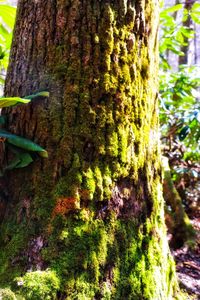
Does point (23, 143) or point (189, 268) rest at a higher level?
point (23, 143)

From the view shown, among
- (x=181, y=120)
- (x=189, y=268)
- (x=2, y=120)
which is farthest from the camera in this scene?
(x=181, y=120)

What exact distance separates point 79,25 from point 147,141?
613 millimetres

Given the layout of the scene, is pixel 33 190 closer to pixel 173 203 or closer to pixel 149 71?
pixel 149 71

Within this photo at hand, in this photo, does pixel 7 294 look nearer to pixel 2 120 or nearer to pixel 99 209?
pixel 99 209

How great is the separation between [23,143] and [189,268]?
1647 mm

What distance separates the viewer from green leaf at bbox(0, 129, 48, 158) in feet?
4.30

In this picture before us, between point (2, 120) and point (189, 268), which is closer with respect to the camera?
point (2, 120)

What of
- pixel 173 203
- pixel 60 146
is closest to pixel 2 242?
pixel 60 146

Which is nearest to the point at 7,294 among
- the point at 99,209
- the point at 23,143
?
the point at 99,209

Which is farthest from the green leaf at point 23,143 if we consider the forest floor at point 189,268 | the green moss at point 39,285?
the forest floor at point 189,268

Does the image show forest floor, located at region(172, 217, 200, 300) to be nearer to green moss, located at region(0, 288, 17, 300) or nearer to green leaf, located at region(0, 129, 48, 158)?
green moss, located at region(0, 288, 17, 300)

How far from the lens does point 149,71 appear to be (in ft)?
4.99

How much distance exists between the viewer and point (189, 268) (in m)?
2.30

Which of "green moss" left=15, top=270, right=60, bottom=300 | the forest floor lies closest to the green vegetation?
"green moss" left=15, top=270, right=60, bottom=300
